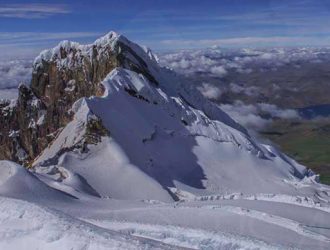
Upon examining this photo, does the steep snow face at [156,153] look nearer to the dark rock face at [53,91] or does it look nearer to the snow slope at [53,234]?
the dark rock face at [53,91]

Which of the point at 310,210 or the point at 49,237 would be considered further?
the point at 310,210

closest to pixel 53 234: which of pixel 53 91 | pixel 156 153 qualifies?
pixel 156 153

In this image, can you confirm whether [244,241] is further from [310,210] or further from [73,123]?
[73,123]

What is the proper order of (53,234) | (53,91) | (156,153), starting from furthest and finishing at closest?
1. (53,91)
2. (156,153)
3. (53,234)

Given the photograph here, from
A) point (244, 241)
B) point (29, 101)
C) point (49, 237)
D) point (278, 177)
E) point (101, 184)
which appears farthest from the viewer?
point (29, 101)

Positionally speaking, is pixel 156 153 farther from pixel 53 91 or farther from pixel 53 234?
pixel 53 234

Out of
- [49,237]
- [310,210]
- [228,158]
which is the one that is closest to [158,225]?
[49,237]

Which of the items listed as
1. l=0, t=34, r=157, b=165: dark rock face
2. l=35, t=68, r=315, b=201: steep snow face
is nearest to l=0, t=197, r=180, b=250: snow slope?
l=35, t=68, r=315, b=201: steep snow face

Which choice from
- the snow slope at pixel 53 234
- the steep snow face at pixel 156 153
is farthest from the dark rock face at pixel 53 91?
the snow slope at pixel 53 234
